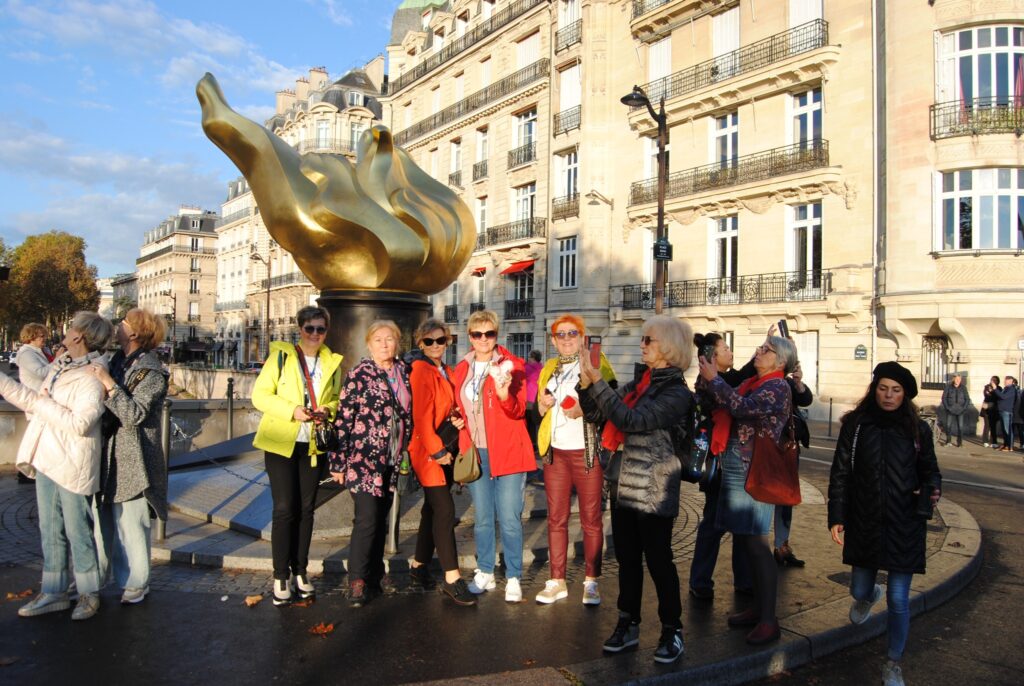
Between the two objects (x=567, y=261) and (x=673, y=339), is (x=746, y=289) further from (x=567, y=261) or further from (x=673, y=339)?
(x=673, y=339)

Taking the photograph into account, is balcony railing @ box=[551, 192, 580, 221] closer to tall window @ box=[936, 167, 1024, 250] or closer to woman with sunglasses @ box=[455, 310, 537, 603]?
tall window @ box=[936, 167, 1024, 250]

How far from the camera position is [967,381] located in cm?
1745

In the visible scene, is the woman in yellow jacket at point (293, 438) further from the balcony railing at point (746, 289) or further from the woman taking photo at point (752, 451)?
the balcony railing at point (746, 289)

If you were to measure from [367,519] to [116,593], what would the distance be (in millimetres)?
1852

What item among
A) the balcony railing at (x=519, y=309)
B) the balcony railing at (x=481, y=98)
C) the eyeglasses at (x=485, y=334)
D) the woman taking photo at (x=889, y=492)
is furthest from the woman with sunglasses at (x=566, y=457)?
the balcony railing at (x=481, y=98)

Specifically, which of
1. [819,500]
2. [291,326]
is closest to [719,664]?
[819,500]

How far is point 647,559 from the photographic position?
12.4 feet

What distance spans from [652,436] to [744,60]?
2215 cm

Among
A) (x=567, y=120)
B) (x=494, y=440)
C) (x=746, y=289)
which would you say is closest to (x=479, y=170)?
(x=567, y=120)

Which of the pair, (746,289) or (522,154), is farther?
(522,154)

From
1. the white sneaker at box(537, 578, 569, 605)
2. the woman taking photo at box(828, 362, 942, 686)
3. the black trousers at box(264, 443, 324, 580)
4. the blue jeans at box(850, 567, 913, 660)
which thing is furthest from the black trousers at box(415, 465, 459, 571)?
the blue jeans at box(850, 567, 913, 660)

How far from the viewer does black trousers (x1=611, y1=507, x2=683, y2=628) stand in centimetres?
368

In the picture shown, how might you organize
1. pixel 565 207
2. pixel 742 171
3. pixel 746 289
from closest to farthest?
pixel 746 289
pixel 742 171
pixel 565 207

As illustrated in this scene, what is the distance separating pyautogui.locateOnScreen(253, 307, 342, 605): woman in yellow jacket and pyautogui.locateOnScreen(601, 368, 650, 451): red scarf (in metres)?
1.77
